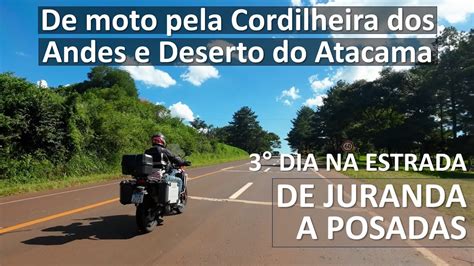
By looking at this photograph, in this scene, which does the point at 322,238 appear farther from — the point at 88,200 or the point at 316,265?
the point at 88,200

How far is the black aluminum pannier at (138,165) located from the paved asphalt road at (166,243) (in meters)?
1.07

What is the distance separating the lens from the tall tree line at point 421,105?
3997cm

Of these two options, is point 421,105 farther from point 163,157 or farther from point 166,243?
point 166,243

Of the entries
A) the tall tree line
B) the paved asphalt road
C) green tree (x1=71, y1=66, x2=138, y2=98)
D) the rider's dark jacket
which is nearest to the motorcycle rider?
the rider's dark jacket

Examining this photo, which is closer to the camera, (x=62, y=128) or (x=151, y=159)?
(x=151, y=159)

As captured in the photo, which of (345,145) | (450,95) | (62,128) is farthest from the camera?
(450,95)

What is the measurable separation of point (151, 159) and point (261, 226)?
2.47 m

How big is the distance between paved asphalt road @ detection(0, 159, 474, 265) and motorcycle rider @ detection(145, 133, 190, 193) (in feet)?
3.10

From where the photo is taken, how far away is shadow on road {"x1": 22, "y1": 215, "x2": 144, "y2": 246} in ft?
23.0

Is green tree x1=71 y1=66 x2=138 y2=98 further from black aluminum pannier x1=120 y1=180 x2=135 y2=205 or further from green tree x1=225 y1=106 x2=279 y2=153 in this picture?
black aluminum pannier x1=120 y1=180 x2=135 y2=205

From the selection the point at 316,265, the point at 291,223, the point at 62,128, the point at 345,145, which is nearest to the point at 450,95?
the point at 345,145

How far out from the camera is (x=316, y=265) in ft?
18.8

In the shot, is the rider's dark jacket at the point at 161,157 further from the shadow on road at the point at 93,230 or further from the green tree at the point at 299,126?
the green tree at the point at 299,126

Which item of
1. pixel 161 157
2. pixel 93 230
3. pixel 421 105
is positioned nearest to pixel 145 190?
pixel 161 157
